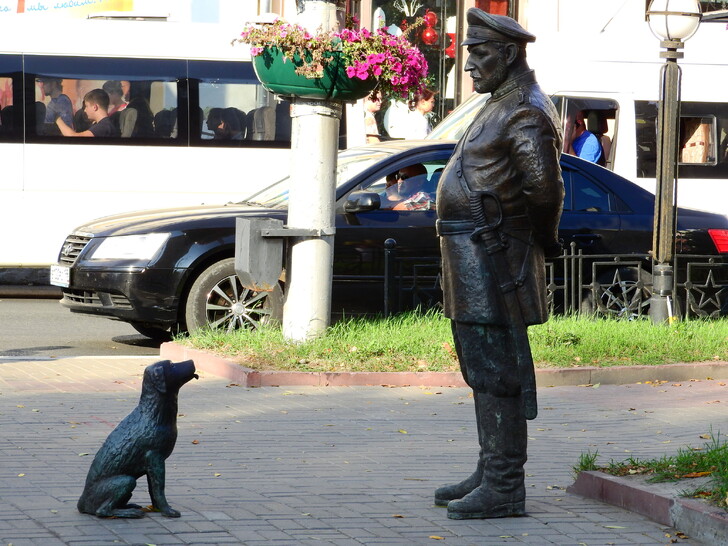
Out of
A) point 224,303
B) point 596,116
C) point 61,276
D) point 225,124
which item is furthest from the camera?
point 225,124

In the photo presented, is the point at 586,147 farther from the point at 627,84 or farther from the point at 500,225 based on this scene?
the point at 500,225

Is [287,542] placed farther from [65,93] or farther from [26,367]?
[65,93]

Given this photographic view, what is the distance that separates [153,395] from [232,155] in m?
12.5

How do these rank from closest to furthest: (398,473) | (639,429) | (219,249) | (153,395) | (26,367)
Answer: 1. (153,395)
2. (398,473)
3. (639,429)
4. (26,367)
5. (219,249)

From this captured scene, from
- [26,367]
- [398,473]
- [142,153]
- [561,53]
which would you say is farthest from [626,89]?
[398,473]

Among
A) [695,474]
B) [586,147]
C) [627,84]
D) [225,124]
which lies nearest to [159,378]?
[695,474]

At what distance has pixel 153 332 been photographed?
12242 millimetres

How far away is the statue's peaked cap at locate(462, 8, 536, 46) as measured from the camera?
5391mm

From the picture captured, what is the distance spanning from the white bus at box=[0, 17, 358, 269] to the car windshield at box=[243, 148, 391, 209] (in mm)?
5323

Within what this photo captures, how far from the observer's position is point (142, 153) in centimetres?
1747

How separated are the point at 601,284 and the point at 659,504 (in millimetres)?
6315

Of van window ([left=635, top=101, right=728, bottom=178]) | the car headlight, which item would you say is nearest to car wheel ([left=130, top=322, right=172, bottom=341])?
the car headlight

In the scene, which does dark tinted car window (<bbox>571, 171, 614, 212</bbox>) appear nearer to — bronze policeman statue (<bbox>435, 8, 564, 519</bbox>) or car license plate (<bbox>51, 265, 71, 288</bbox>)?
car license plate (<bbox>51, 265, 71, 288</bbox>)

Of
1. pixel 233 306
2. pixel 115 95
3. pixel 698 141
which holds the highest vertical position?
pixel 115 95
